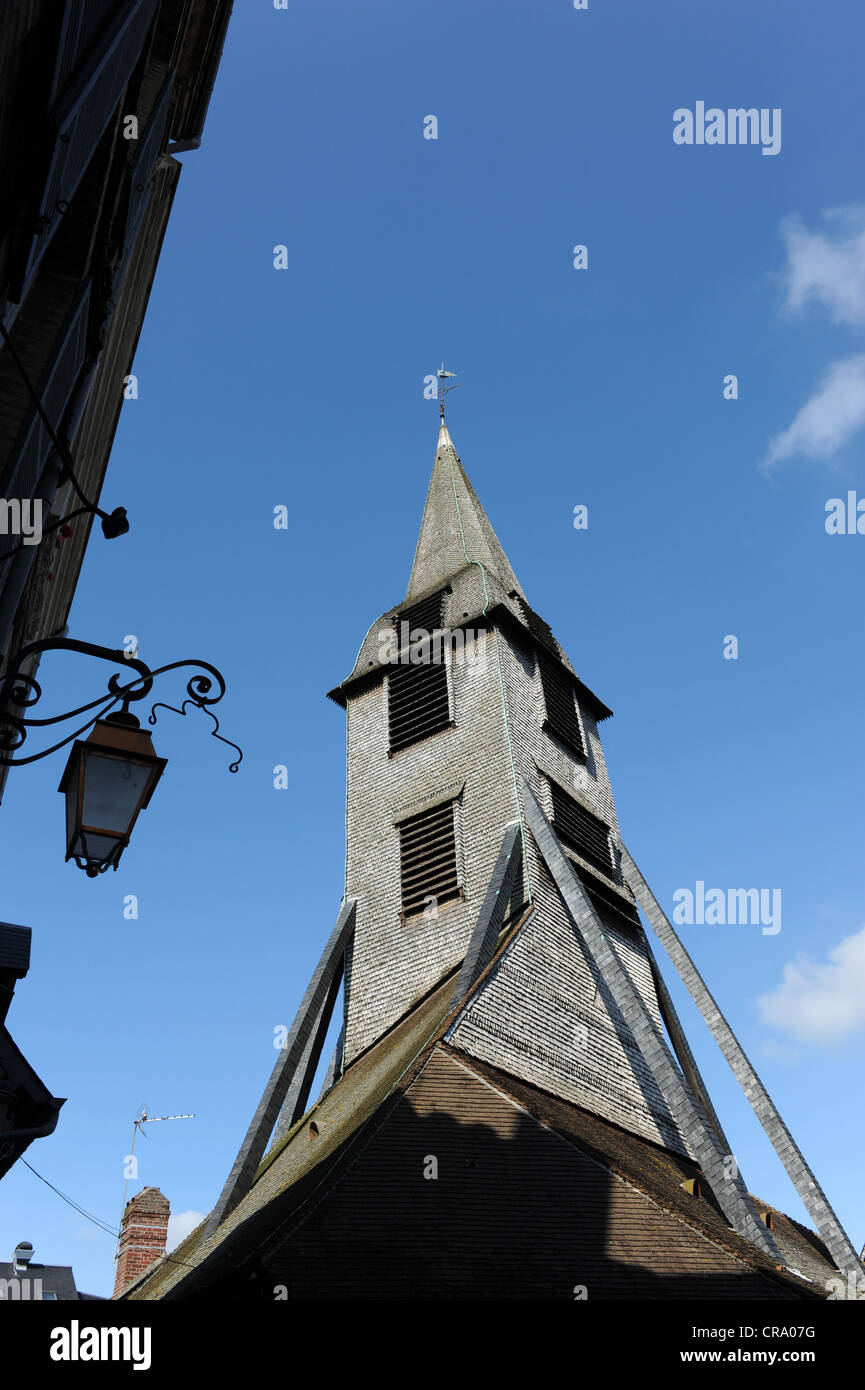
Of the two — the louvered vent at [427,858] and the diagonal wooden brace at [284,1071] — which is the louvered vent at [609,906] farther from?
the diagonal wooden brace at [284,1071]

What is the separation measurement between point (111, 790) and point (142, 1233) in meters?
15.3

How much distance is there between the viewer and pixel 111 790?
4.14 metres

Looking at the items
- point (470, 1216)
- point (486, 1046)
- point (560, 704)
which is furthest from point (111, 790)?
point (560, 704)

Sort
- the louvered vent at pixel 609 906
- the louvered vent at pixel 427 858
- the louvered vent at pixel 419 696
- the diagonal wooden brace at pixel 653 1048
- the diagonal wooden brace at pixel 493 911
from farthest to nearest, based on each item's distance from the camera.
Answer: the louvered vent at pixel 419 696 → the louvered vent at pixel 609 906 → the louvered vent at pixel 427 858 → the diagonal wooden brace at pixel 493 911 → the diagonal wooden brace at pixel 653 1048

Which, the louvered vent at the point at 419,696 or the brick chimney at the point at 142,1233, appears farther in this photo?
the louvered vent at the point at 419,696

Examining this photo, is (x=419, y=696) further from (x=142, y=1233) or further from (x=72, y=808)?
(x=72, y=808)

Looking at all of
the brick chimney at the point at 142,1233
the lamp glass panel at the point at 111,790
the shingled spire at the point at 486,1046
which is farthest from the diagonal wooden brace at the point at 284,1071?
the lamp glass panel at the point at 111,790

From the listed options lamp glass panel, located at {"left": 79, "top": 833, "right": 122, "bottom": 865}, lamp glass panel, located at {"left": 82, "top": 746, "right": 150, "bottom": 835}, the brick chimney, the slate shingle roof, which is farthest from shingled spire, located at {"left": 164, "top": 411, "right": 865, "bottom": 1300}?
lamp glass panel, located at {"left": 82, "top": 746, "right": 150, "bottom": 835}

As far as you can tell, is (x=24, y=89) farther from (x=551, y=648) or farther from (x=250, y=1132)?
(x=551, y=648)

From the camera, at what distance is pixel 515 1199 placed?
8891 mm

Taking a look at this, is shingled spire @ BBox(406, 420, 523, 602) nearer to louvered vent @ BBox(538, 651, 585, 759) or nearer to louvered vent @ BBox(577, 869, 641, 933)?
louvered vent @ BBox(538, 651, 585, 759)

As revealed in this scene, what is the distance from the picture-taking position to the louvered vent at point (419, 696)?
58.5 feet

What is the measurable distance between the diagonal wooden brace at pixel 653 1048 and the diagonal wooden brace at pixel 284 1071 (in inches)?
140
